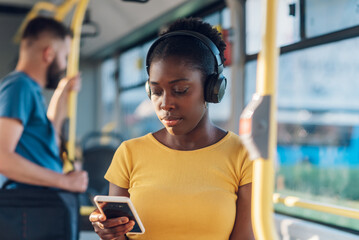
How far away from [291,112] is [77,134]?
512 centimetres

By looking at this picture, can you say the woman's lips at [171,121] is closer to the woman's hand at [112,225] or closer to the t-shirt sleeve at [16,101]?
the woman's hand at [112,225]

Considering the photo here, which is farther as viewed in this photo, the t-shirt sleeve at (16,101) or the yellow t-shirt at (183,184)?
the t-shirt sleeve at (16,101)

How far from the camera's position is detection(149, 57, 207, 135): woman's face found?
4.02 feet

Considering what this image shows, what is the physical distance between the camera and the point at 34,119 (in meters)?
1.95

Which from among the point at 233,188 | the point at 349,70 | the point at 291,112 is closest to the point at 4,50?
the point at 291,112

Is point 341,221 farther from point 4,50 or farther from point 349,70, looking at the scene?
point 4,50

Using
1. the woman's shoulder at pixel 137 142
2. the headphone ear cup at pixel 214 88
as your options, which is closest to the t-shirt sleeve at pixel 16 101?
the woman's shoulder at pixel 137 142

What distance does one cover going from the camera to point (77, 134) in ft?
23.7

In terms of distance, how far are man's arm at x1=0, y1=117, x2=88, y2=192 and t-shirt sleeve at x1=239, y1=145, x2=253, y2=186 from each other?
976 millimetres

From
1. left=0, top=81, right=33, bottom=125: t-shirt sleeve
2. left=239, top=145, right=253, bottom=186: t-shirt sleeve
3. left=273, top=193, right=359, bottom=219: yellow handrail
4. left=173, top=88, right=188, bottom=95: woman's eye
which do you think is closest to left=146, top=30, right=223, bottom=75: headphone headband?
left=173, top=88, right=188, bottom=95: woman's eye

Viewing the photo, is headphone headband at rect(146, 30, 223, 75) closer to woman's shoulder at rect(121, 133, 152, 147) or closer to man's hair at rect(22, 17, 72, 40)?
woman's shoulder at rect(121, 133, 152, 147)

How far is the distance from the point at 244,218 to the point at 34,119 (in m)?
1.11

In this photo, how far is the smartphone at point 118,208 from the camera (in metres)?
1.13

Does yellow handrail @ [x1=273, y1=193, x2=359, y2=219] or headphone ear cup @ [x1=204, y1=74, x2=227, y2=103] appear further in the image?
yellow handrail @ [x1=273, y1=193, x2=359, y2=219]
